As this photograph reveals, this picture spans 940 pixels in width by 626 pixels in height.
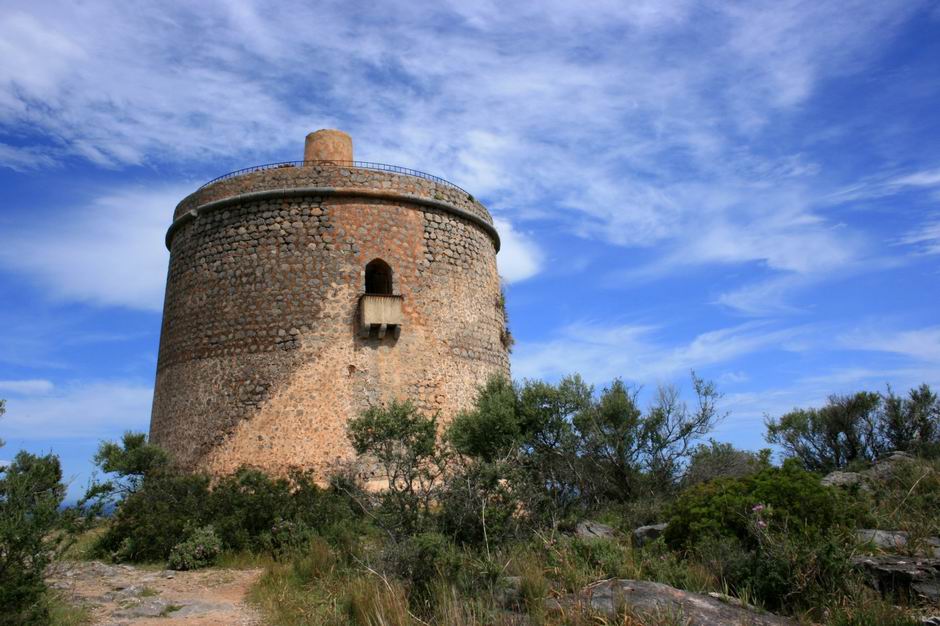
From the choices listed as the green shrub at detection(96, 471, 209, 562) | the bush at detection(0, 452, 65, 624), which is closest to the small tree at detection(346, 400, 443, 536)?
the green shrub at detection(96, 471, 209, 562)

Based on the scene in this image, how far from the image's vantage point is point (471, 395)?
540 inches

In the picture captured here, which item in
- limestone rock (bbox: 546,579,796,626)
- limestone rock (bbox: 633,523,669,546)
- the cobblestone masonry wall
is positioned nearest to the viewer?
limestone rock (bbox: 546,579,796,626)

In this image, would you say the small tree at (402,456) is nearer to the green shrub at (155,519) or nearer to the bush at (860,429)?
the green shrub at (155,519)

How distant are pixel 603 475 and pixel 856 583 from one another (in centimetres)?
523

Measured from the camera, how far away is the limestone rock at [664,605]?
5184mm

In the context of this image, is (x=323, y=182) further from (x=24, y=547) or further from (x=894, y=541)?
(x=894, y=541)

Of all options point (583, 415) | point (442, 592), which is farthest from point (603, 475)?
point (442, 592)

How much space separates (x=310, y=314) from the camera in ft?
42.1

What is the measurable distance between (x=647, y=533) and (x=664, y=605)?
3192 mm

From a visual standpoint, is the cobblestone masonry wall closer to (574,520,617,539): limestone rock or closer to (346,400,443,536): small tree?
(346,400,443,536): small tree

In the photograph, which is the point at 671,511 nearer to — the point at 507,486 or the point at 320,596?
the point at 507,486

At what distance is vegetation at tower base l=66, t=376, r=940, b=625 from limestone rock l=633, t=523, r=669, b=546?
14cm

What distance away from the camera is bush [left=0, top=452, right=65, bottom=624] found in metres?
5.44

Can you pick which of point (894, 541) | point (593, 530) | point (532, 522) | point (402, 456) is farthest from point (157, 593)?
point (894, 541)
